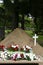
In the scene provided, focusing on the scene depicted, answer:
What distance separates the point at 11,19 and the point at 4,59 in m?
6.26

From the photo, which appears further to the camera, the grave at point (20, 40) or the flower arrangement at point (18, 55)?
the grave at point (20, 40)

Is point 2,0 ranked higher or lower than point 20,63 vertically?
higher

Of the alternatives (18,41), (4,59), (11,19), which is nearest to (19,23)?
(11,19)

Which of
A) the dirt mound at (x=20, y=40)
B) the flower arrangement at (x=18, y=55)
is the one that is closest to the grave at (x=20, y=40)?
the dirt mound at (x=20, y=40)

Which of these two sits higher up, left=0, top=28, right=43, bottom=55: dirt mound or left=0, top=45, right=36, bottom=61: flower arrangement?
left=0, top=45, right=36, bottom=61: flower arrangement

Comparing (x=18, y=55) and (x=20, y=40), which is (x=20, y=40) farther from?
(x=18, y=55)

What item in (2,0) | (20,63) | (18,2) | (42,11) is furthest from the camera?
(2,0)

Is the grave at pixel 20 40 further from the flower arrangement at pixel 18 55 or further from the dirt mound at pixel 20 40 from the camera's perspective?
the flower arrangement at pixel 18 55

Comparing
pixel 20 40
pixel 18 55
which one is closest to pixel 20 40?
pixel 20 40

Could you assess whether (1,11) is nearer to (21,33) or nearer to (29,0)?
(29,0)

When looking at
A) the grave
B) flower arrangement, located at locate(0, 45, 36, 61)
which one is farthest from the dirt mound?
flower arrangement, located at locate(0, 45, 36, 61)

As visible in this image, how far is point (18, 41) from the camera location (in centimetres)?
925

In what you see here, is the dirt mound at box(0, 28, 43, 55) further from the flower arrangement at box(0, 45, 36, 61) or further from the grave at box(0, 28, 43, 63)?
the flower arrangement at box(0, 45, 36, 61)

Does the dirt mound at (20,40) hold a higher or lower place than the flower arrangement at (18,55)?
lower
